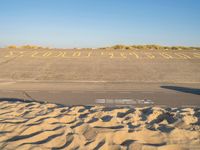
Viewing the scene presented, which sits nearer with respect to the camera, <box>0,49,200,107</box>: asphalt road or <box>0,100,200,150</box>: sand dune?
<box>0,100,200,150</box>: sand dune

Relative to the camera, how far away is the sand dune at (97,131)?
5.66 metres

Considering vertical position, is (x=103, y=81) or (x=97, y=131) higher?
(x=97, y=131)

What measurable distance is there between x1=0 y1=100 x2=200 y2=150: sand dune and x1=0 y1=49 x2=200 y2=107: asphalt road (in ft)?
16.9

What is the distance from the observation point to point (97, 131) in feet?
21.2

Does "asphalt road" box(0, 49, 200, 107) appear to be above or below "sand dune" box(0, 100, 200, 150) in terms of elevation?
below

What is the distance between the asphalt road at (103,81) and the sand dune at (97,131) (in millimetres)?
5152

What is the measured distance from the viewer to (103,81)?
73.3 ft

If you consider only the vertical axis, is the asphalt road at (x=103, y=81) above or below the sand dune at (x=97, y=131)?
below

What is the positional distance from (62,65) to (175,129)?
23372 mm

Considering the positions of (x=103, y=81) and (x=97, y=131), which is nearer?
(x=97, y=131)

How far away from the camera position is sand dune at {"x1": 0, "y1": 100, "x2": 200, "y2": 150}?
18.6ft

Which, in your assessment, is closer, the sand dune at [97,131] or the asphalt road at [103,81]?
the sand dune at [97,131]

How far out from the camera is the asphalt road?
14.9m

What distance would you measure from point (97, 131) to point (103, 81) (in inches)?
625
